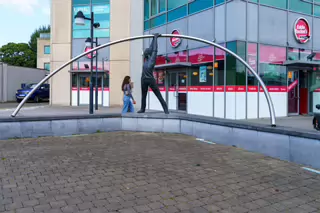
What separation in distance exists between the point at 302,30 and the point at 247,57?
3700mm

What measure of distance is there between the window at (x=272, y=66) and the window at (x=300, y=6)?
2.10 meters

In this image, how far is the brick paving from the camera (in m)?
3.85

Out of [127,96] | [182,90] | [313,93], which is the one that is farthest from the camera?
[182,90]

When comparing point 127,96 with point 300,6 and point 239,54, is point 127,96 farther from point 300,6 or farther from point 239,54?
point 300,6

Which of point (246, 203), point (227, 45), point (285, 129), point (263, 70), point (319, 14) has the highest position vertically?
point (319, 14)

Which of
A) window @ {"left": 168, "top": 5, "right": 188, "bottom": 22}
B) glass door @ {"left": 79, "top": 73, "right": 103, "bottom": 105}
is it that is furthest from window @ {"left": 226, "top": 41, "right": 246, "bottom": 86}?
glass door @ {"left": 79, "top": 73, "right": 103, "bottom": 105}

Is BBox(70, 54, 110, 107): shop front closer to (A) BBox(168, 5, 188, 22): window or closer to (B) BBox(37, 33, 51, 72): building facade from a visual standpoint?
(A) BBox(168, 5, 188, 22): window

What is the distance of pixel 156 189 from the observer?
4.43 m

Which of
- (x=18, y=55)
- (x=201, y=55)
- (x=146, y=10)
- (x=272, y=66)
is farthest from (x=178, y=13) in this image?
(x=18, y=55)

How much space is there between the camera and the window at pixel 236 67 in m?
12.4

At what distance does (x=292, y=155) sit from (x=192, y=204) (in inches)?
126

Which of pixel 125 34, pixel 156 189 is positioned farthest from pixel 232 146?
pixel 125 34

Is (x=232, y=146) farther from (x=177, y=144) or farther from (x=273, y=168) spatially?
(x=273, y=168)

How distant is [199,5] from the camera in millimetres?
14461
